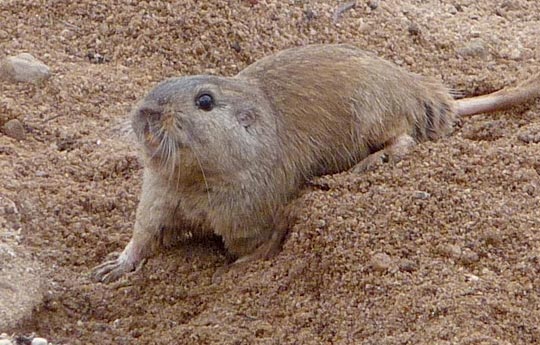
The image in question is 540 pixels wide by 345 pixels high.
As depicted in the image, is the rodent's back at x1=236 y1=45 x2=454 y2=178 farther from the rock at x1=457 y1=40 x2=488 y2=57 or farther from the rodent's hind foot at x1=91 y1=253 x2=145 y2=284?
the rock at x1=457 y1=40 x2=488 y2=57

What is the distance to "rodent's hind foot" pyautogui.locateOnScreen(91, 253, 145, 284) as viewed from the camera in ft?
16.2

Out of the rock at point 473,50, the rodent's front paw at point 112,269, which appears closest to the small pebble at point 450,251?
the rodent's front paw at point 112,269

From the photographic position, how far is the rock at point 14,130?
18.8 ft

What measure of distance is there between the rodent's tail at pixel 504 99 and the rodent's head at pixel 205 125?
124 centimetres

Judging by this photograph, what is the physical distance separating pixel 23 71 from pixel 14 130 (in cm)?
50

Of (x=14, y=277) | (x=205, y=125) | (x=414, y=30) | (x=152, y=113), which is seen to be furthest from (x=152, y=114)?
(x=414, y=30)

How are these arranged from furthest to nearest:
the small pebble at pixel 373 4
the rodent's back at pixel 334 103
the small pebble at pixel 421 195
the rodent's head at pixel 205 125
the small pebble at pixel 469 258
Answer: the small pebble at pixel 373 4
the rodent's back at pixel 334 103
the small pebble at pixel 421 195
the rodent's head at pixel 205 125
the small pebble at pixel 469 258

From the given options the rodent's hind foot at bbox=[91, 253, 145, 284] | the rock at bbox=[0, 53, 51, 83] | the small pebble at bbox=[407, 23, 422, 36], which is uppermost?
the rock at bbox=[0, 53, 51, 83]

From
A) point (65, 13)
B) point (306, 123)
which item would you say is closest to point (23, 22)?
point (65, 13)

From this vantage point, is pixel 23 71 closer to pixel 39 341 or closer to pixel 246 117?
pixel 246 117

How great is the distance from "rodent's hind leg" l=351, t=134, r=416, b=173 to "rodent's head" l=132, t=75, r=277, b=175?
444mm

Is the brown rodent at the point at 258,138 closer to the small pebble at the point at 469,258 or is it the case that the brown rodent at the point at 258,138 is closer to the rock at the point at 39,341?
the rock at the point at 39,341

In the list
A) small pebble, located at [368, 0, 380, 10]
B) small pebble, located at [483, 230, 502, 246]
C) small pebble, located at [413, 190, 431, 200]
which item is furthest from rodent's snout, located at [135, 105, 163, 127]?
small pebble, located at [368, 0, 380, 10]

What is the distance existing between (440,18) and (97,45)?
6.54 feet
